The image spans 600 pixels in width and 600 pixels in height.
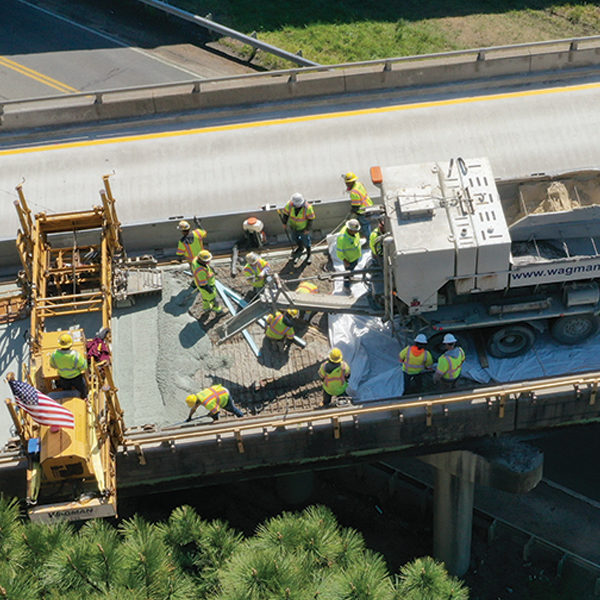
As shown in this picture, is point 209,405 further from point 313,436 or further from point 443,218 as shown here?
point 443,218

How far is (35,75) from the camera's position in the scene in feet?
100

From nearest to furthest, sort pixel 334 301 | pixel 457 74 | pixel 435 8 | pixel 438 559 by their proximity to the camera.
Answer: pixel 334 301, pixel 438 559, pixel 457 74, pixel 435 8

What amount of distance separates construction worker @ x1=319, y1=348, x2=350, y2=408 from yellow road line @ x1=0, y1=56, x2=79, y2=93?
16.3 meters

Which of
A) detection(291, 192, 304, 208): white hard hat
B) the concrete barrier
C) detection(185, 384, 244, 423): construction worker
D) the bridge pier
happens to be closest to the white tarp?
the bridge pier

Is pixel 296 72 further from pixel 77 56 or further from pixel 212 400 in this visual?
pixel 212 400

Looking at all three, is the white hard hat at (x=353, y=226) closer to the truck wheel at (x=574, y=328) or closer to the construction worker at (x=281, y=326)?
the construction worker at (x=281, y=326)

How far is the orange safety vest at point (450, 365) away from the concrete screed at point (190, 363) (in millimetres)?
2738

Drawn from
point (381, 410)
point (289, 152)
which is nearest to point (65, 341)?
point (381, 410)

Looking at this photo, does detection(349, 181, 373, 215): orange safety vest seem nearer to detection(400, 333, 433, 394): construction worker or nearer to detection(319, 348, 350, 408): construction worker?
detection(400, 333, 433, 394): construction worker

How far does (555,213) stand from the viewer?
17.7m

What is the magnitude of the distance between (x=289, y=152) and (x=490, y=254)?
8.66 metres

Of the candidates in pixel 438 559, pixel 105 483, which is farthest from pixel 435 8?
pixel 105 483

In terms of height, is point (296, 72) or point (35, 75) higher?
point (35, 75)

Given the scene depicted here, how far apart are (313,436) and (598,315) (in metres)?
5.97
